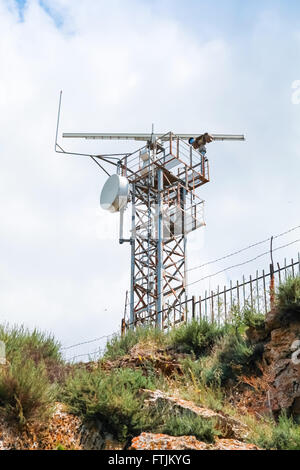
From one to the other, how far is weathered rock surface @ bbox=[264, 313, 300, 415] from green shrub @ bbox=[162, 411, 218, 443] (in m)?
1.66

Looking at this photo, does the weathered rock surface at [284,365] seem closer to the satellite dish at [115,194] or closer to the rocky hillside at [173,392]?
the rocky hillside at [173,392]

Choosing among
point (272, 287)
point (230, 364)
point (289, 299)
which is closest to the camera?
point (289, 299)

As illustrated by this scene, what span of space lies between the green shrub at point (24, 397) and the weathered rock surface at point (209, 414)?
1.63 m

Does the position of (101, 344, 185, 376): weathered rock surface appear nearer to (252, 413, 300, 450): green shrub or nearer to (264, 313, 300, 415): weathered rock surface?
(264, 313, 300, 415): weathered rock surface

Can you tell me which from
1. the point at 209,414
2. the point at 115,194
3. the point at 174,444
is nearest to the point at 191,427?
the point at 209,414

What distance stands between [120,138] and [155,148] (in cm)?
239

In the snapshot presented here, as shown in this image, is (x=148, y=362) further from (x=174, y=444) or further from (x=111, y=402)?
(x=174, y=444)

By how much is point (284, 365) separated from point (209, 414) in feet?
6.17

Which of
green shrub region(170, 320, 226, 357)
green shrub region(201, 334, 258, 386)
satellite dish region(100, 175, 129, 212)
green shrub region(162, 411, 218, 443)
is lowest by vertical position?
green shrub region(162, 411, 218, 443)

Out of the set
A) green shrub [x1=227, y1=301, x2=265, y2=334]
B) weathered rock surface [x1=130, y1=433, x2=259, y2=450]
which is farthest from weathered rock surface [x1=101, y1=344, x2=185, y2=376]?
weathered rock surface [x1=130, y1=433, x2=259, y2=450]

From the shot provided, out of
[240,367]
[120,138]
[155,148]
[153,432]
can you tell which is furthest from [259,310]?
[120,138]

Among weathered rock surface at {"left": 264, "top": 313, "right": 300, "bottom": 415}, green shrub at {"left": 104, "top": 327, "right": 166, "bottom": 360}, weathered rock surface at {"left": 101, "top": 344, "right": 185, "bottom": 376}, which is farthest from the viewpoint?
green shrub at {"left": 104, "top": 327, "right": 166, "bottom": 360}

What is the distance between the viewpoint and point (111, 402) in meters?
8.16

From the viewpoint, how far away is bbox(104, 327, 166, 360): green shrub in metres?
12.4
